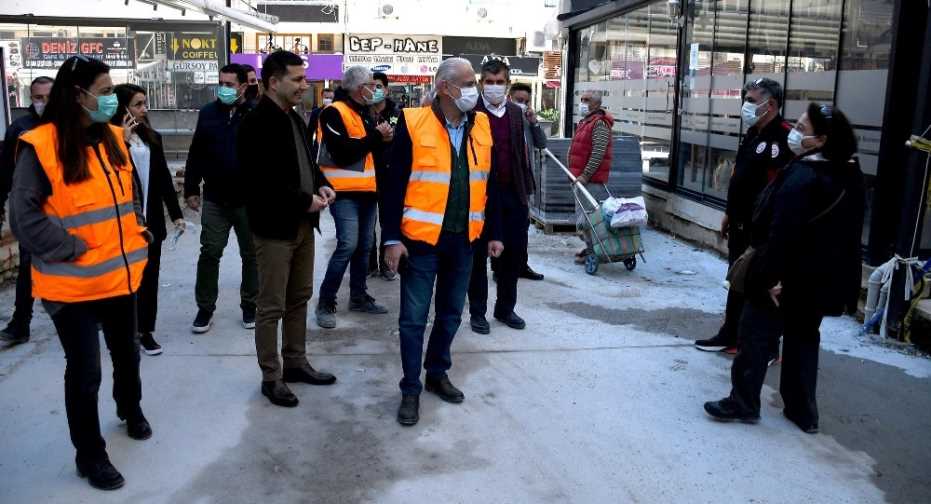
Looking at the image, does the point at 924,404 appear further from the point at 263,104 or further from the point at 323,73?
the point at 323,73

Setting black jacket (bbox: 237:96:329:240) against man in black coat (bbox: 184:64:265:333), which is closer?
black jacket (bbox: 237:96:329:240)

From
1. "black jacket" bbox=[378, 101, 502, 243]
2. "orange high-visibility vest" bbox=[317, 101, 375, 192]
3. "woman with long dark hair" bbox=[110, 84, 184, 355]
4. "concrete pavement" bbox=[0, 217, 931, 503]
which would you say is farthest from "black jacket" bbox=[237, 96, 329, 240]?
"orange high-visibility vest" bbox=[317, 101, 375, 192]

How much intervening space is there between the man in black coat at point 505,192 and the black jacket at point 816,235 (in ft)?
6.99

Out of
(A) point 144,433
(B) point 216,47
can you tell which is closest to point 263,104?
(A) point 144,433

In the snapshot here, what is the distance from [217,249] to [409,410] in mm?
2253

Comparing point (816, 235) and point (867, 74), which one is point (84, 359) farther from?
point (867, 74)

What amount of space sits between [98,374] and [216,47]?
14.1 metres

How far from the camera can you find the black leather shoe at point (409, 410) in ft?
14.0

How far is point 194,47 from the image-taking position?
16.7 meters

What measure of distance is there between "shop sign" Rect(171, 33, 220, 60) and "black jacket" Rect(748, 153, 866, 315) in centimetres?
1454

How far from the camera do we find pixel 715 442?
417cm

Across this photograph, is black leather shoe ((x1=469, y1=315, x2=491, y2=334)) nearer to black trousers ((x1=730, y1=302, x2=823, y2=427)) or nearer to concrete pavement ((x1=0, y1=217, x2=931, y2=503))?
concrete pavement ((x1=0, y1=217, x2=931, y2=503))

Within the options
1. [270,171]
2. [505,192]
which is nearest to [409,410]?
[270,171]

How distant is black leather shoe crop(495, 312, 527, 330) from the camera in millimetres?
6102
